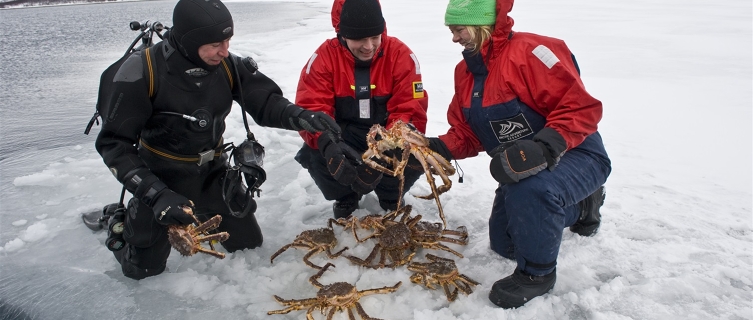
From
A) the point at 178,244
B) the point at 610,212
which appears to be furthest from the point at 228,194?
the point at 610,212

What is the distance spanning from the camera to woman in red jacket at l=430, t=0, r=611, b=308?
224 centimetres

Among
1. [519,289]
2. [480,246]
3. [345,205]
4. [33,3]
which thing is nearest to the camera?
[519,289]

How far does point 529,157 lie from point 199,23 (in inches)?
65.2

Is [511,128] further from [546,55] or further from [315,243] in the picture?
[315,243]

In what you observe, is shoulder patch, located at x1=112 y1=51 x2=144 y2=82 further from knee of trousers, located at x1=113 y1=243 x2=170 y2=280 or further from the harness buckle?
knee of trousers, located at x1=113 y1=243 x2=170 y2=280

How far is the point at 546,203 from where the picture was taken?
223cm

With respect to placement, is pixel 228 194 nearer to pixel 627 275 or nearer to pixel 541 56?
pixel 541 56

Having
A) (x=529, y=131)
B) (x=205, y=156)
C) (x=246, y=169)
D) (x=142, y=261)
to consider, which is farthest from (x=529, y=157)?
(x=142, y=261)

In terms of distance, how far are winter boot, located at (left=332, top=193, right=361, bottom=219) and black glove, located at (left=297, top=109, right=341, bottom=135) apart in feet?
2.67

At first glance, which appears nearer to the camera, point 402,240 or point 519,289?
point 519,289

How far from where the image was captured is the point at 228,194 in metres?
2.73

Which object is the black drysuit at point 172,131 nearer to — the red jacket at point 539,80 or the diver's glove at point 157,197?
the diver's glove at point 157,197

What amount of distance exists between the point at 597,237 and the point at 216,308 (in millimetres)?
2155

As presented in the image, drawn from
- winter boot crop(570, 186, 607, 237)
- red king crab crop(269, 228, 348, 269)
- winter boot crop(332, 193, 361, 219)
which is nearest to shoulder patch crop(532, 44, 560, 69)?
winter boot crop(570, 186, 607, 237)
